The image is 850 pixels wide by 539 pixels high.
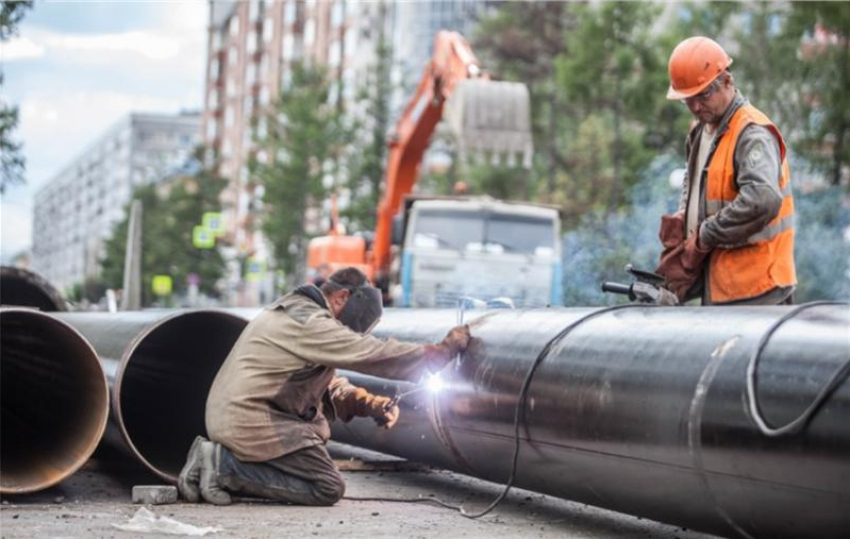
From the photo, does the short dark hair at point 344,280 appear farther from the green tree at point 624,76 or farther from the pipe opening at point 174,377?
the green tree at point 624,76

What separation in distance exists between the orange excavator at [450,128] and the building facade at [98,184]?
123m

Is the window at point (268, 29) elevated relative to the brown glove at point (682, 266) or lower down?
elevated

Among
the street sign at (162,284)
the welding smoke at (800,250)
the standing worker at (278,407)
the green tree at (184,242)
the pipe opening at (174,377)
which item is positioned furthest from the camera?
the green tree at (184,242)

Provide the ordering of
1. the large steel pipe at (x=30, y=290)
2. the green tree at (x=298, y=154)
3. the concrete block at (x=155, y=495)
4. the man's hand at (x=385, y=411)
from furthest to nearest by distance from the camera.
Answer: the green tree at (x=298, y=154) < the large steel pipe at (x=30, y=290) < the man's hand at (x=385, y=411) < the concrete block at (x=155, y=495)

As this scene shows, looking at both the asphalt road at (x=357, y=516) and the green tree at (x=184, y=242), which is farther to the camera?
the green tree at (x=184, y=242)

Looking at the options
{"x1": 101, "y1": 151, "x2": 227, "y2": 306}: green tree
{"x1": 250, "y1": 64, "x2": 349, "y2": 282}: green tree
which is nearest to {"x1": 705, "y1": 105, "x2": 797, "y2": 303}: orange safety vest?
{"x1": 250, "y1": 64, "x2": 349, "y2": 282}: green tree

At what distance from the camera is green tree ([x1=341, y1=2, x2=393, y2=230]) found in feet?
153

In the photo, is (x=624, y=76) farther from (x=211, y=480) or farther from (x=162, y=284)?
(x=162, y=284)

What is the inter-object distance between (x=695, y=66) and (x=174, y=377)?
15.1 feet

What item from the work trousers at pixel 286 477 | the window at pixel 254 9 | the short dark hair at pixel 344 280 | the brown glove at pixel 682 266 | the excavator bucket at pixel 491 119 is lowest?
the work trousers at pixel 286 477

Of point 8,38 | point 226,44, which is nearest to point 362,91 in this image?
point 8,38

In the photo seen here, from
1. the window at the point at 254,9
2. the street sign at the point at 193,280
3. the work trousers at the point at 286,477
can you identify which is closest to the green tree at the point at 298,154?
the street sign at the point at 193,280

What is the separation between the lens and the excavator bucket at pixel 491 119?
18.7 meters

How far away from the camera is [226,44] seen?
12150 cm
